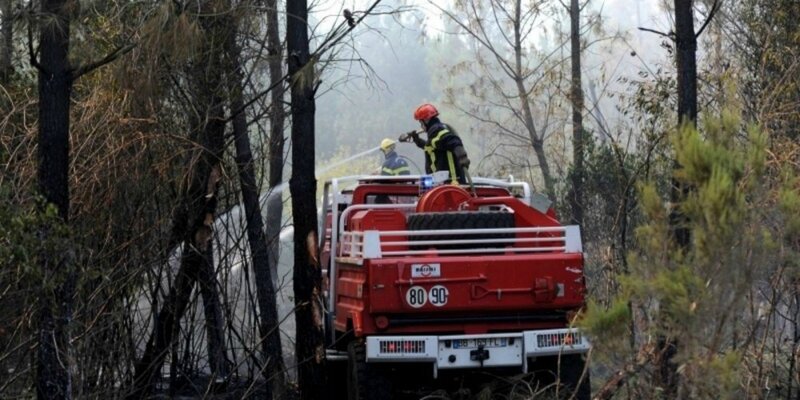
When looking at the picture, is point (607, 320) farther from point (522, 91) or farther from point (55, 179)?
point (522, 91)

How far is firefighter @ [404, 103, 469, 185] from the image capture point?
12336mm

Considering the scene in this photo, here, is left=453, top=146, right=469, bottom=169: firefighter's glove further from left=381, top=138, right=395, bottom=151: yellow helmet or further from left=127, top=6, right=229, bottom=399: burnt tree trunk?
left=127, top=6, right=229, bottom=399: burnt tree trunk

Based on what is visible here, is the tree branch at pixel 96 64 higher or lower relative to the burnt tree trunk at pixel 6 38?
lower

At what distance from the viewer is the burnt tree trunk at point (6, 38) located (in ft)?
31.0

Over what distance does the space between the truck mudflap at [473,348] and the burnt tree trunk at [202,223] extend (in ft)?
6.55

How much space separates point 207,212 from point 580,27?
20505mm

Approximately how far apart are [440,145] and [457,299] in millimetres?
2376

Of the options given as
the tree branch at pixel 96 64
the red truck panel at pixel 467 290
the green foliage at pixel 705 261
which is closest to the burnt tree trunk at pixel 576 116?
the red truck panel at pixel 467 290

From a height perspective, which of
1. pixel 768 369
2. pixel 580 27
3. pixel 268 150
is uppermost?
pixel 580 27

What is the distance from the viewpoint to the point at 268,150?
14.1 m

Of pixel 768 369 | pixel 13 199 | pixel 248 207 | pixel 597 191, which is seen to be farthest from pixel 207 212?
pixel 597 191

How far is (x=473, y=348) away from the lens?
10.4 m

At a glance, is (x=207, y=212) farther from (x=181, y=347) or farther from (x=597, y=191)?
(x=597, y=191)

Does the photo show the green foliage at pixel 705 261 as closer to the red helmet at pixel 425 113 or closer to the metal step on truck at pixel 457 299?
the metal step on truck at pixel 457 299
